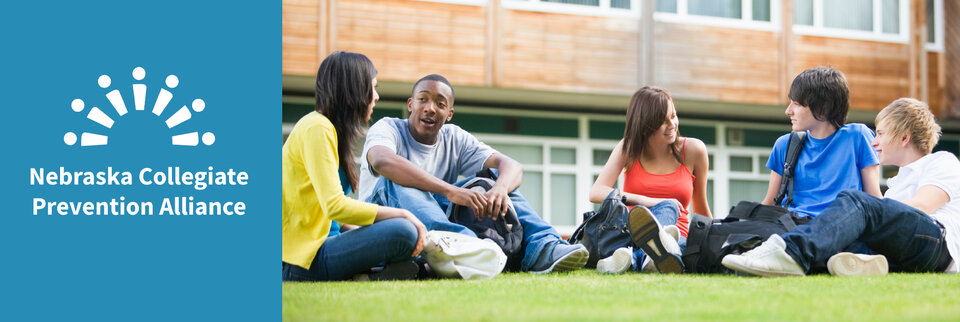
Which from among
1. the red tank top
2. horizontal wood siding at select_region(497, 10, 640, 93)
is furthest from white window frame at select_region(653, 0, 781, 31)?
the red tank top

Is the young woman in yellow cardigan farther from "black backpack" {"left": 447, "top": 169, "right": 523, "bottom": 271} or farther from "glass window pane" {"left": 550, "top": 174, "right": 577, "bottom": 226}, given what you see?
"glass window pane" {"left": 550, "top": 174, "right": 577, "bottom": 226}

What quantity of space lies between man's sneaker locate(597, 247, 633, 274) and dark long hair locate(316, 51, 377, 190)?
4.33ft

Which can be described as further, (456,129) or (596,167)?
(596,167)

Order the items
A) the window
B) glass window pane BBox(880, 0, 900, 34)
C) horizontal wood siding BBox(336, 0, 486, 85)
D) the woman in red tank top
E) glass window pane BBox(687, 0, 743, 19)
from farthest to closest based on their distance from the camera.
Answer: the window → glass window pane BBox(880, 0, 900, 34) → glass window pane BBox(687, 0, 743, 19) → horizontal wood siding BBox(336, 0, 486, 85) → the woman in red tank top

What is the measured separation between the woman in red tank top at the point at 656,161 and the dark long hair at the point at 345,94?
164 cm

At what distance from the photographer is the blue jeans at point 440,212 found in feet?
14.4

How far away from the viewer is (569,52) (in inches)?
511

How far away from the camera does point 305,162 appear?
3902 mm

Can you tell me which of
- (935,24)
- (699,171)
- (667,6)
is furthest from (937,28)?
(699,171)

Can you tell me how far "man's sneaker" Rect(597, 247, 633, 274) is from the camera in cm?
447
